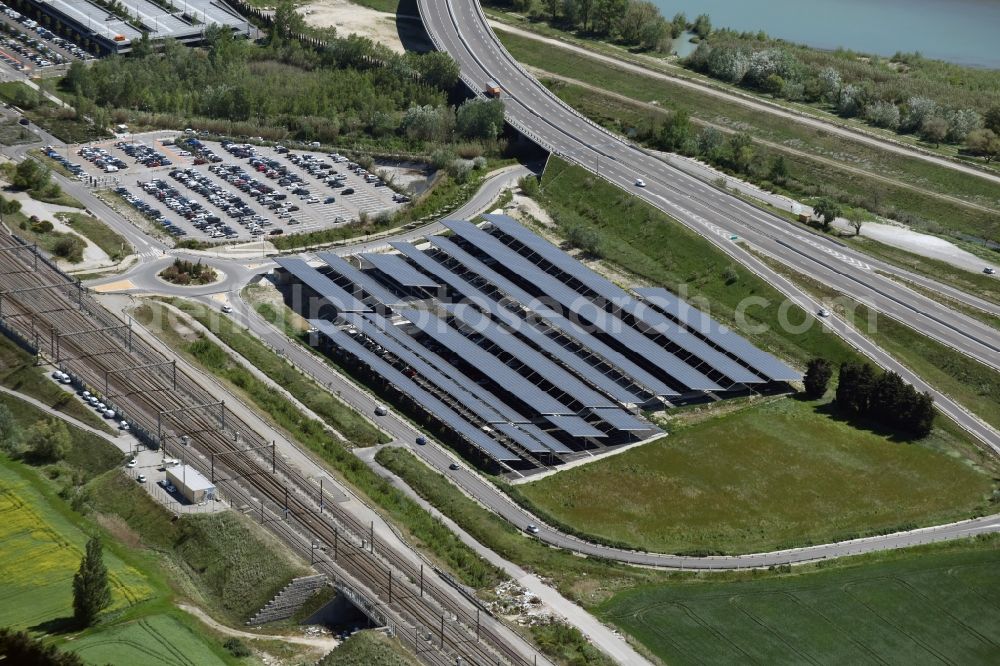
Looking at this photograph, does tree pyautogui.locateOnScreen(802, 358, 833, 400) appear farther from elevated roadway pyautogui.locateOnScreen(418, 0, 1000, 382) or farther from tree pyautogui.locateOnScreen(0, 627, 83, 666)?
tree pyautogui.locateOnScreen(0, 627, 83, 666)

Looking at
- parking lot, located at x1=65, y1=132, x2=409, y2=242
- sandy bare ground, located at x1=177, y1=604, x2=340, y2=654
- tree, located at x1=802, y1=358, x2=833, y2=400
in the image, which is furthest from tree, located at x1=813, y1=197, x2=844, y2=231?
sandy bare ground, located at x1=177, y1=604, x2=340, y2=654

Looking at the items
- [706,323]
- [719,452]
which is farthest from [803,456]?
[706,323]

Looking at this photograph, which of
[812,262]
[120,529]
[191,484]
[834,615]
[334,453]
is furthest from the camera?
[812,262]

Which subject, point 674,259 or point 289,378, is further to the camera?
point 674,259

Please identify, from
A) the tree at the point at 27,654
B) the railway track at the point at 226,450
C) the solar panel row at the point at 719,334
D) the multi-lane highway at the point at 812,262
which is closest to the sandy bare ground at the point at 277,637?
the railway track at the point at 226,450

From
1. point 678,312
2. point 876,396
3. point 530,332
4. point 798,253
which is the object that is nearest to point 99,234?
point 530,332

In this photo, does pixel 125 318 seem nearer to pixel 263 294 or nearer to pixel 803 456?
pixel 263 294

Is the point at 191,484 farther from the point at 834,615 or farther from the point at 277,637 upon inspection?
the point at 834,615
